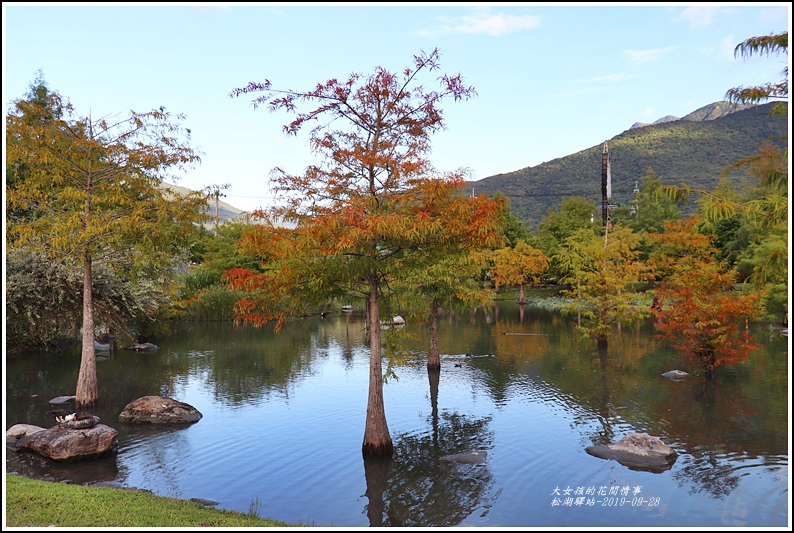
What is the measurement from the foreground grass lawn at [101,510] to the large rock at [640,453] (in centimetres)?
900

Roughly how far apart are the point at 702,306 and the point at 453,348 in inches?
583

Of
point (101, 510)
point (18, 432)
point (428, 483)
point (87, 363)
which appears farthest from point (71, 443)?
point (428, 483)

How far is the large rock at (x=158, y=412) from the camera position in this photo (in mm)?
19578

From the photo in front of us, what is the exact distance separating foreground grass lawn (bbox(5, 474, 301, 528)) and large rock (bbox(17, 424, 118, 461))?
150 inches

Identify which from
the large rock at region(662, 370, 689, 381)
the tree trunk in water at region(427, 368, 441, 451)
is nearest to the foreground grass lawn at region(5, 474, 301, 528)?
the tree trunk in water at region(427, 368, 441, 451)

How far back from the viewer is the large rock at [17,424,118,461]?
15344 mm

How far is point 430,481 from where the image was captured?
14.0 meters

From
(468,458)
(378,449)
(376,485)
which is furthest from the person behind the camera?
(378,449)

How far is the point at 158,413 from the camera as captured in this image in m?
19.7

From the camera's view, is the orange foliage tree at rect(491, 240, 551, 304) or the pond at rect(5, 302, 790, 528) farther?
the orange foliage tree at rect(491, 240, 551, 304)

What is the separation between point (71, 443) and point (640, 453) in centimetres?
1468

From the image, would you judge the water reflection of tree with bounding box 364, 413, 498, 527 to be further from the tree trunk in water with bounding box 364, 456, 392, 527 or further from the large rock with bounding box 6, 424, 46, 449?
the large rock with bounding box 6, 424, 46, 449

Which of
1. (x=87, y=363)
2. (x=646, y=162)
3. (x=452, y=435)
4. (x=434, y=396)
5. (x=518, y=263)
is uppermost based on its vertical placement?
(x=646, y=162)

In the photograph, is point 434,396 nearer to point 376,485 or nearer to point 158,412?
point 376,485
